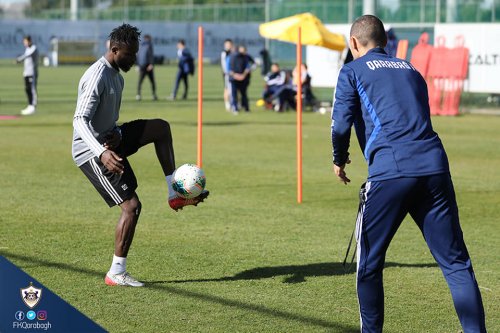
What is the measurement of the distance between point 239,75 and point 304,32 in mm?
2522

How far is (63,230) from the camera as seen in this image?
10.6 meters

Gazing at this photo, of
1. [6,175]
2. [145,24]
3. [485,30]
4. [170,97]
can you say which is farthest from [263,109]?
[145,24]

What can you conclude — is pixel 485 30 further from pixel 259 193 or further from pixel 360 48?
pixel 360 48

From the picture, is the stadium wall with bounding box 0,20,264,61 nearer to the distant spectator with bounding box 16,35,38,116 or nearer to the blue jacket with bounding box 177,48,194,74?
the blue jacket with bounding box 177,48,194,74

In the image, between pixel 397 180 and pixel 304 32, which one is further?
pixel 304 32

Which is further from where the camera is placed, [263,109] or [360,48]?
[263,109]

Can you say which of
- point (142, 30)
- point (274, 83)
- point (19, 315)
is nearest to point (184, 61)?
point (274, 83)

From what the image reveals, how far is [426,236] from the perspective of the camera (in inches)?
242

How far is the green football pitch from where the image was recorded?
7.33 metres

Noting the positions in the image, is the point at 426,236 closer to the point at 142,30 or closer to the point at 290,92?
the point at 290,92

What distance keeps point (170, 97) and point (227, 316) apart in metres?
27.9

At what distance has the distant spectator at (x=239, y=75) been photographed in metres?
28.6

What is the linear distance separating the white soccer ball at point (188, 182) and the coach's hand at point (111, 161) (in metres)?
0.76

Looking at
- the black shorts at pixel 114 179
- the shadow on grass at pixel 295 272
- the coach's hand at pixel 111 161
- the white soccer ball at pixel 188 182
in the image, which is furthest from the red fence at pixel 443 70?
the coach's hand at pixel 111 161
